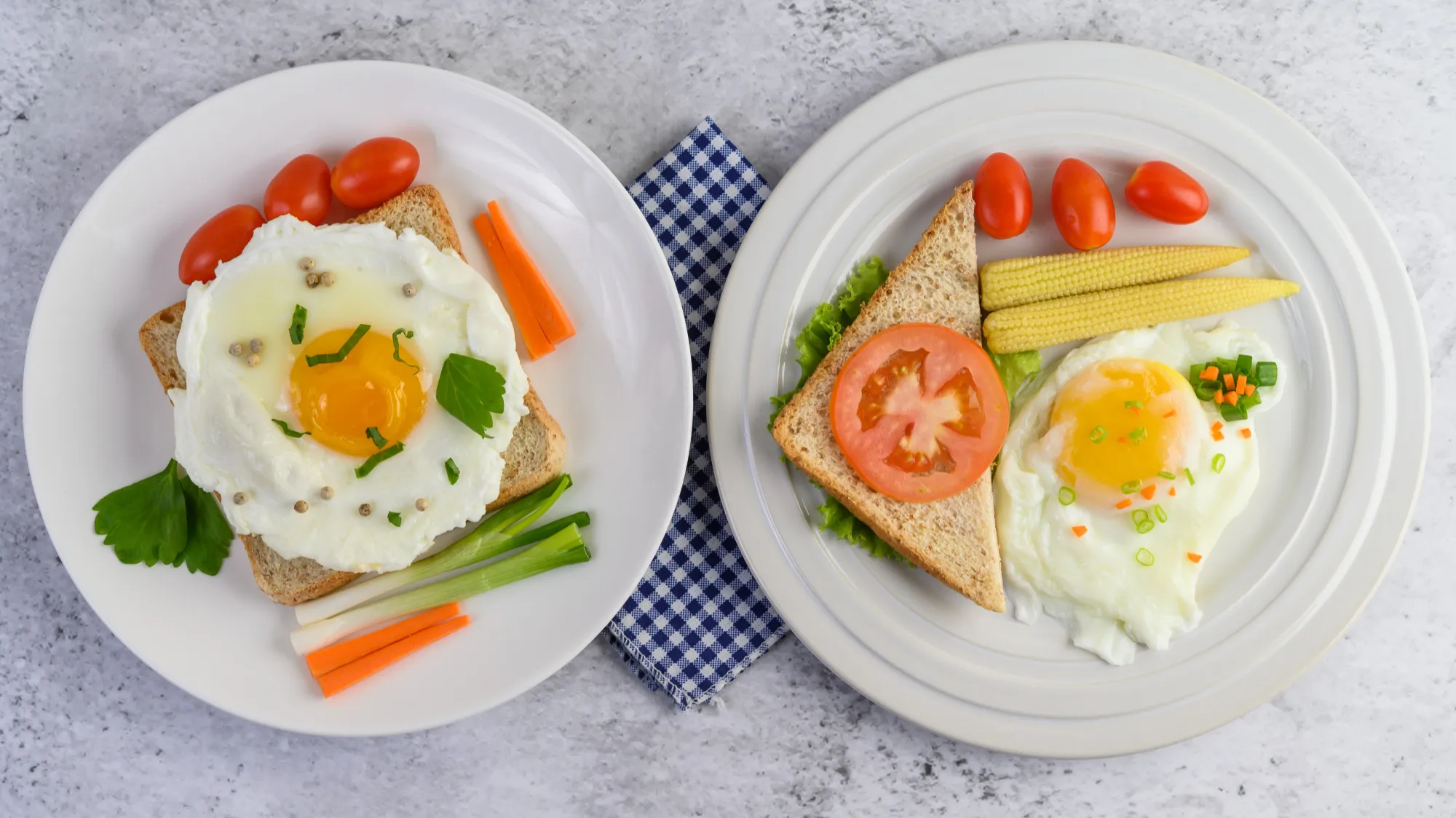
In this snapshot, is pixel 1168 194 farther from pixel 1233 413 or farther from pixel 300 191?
pixel 300 191

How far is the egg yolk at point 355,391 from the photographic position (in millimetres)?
3090

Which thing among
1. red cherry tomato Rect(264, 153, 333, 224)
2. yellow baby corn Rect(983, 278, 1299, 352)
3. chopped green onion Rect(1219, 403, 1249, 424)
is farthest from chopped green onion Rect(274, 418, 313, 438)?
chopped green onion Rect(1219, 403, 1249, 424)

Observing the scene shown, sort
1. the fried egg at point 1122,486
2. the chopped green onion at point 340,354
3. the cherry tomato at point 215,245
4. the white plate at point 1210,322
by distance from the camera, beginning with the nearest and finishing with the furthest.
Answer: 1. the chopped green onion at point 340,354
2. the cherry tomato at point 215,245
3. the fried egg at point 1122,486
4. the white plate at point 1210,322

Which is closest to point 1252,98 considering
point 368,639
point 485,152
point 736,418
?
point 736,418

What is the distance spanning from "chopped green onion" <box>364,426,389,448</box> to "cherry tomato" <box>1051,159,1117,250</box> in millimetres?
2576

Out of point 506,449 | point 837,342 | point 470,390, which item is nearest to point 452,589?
point 506,449

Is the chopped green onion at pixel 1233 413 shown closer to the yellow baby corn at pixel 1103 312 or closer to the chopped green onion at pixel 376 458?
the yellow baby corn at pixel 1103 312

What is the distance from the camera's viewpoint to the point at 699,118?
3.72 metres

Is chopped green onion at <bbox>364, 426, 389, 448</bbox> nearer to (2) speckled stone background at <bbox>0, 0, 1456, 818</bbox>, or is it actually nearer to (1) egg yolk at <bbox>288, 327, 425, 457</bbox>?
(1) egg yolk at <bbox>288, 327, 425, 457</bbox>

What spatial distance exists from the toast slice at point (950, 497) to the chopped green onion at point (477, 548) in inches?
36.7

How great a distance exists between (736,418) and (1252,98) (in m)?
2.33

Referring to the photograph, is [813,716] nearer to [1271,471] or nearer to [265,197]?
[1271,471]

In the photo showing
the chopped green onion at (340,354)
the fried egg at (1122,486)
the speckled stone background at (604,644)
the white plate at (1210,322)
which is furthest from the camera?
the speckled stone background at (604,644)

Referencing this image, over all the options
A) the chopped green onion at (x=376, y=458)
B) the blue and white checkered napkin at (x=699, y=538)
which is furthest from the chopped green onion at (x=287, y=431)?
the blue and white checkered napkin at (x=699, y=538)
